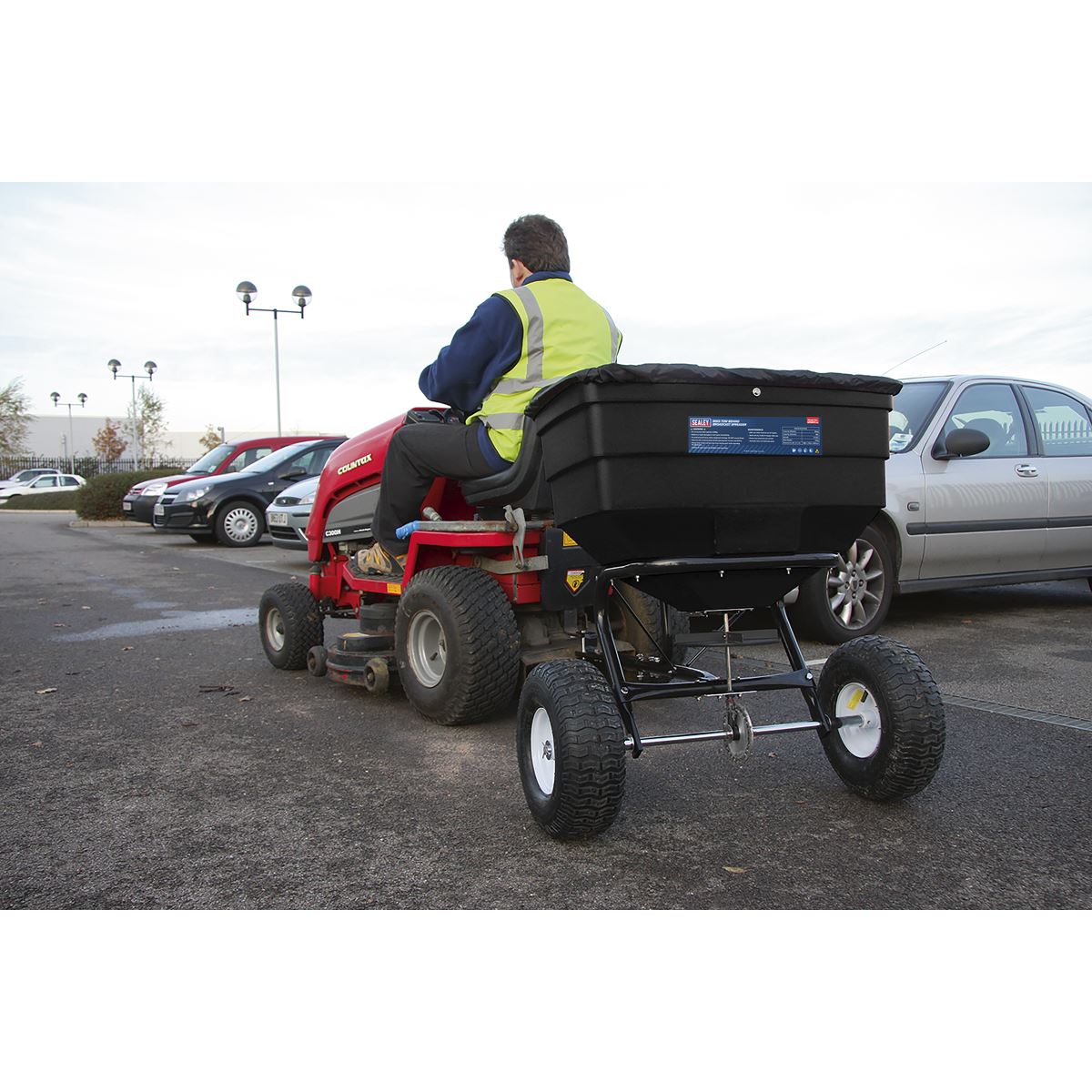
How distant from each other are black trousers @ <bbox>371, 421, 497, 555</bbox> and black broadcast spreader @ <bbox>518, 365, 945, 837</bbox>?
1.23m

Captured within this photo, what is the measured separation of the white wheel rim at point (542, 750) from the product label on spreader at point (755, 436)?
93cm

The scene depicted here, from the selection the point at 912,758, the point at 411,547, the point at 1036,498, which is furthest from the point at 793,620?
the point at 912,758

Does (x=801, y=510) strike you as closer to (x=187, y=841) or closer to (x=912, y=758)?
(x=912, y=758)

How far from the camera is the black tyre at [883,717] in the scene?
311 centimetres

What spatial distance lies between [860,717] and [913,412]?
4.21m

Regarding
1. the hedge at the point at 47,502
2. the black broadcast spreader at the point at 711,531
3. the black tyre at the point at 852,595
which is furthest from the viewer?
the hedge at the point at 47,502

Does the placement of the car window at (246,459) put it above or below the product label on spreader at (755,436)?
below

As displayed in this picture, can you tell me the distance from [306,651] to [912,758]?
3573mm

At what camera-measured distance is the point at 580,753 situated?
2.86m

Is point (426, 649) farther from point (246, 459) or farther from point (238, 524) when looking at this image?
point (246, 459)

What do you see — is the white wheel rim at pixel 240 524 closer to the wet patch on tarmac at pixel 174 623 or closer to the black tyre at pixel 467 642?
the wet patch on tarmac at pixel 174 623

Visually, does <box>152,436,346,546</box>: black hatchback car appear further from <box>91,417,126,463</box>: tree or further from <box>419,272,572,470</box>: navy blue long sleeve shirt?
<box>91,417,126,463</box>: tree

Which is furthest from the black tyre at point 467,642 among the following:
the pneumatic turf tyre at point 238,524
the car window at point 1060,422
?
the pneumatic turf tyre at point 238,524

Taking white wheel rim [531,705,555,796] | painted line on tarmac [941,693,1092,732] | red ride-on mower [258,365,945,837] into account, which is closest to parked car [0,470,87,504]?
painted line on tarmac [941,693,1092,732]
